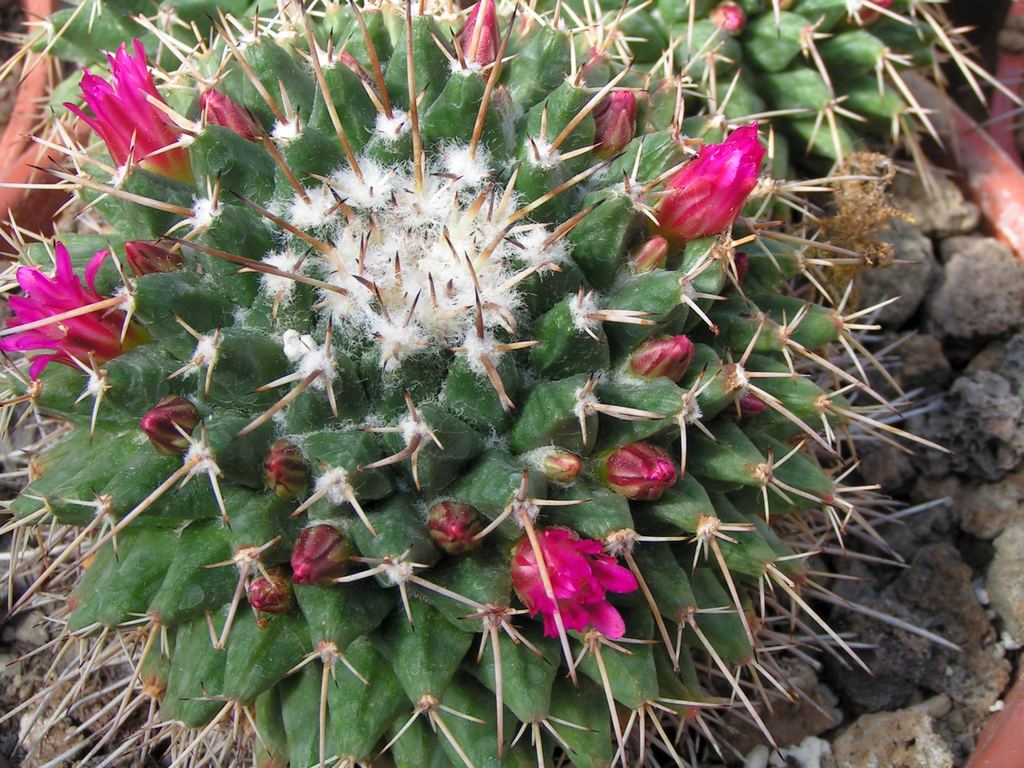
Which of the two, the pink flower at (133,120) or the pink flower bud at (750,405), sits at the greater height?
the pink flower at (133,120)

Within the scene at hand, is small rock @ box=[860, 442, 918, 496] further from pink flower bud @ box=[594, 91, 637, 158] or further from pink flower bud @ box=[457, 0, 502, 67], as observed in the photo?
pink flower bud @ box=[457, 0, 502, 67]

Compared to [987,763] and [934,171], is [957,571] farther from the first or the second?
[934,171]

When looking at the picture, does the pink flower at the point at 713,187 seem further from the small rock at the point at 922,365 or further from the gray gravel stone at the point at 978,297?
the gray gravel stone at the point at 978,297

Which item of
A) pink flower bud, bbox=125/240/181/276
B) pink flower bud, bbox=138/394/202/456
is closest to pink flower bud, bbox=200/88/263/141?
pink flower bud, bbox=125/240/181/276

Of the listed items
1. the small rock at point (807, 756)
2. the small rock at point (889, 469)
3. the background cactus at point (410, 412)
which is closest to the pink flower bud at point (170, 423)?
the background cactus at point (410, 412)

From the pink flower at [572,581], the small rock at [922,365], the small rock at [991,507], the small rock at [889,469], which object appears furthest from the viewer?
the small rock at [922,365]

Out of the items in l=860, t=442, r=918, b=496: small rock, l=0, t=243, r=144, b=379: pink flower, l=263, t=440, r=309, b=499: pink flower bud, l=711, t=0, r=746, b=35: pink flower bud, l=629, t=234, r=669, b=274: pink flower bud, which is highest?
l=0, t=243, r=144, b=379: pink flower

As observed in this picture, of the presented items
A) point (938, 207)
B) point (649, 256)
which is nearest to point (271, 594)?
point (649, 256)
